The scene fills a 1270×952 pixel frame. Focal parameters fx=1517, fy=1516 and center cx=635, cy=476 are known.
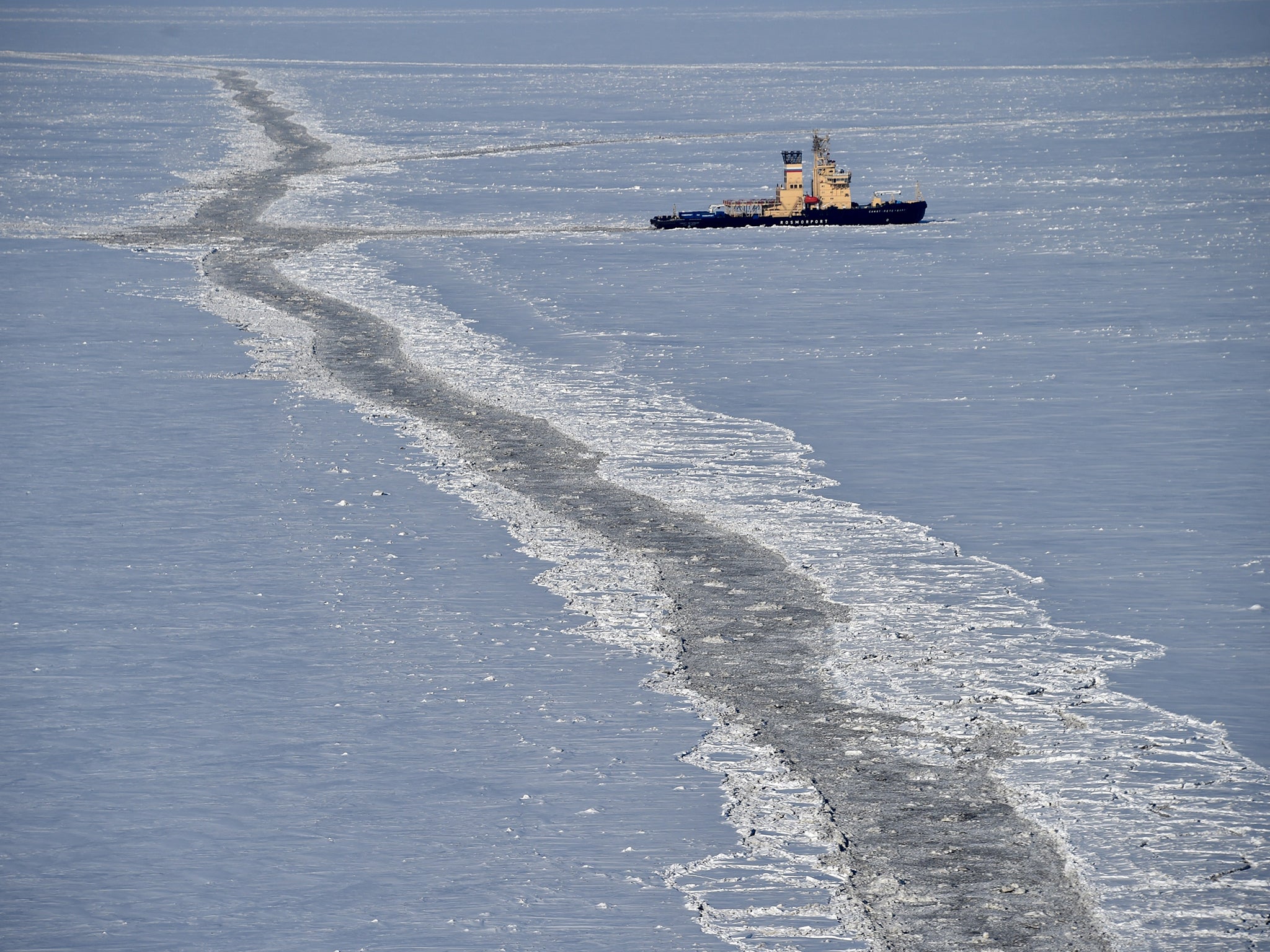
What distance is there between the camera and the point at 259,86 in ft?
219

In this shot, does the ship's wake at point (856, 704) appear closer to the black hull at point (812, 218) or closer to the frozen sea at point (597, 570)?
the frozen sea at point (597, 570)

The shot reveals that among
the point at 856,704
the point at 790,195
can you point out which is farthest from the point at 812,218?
the point at 856,704

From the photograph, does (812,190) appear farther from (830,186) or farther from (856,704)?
(856,704)

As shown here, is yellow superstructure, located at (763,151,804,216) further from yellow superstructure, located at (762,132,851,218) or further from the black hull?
the black hull

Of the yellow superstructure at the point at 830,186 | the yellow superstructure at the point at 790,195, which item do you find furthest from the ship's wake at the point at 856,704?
the yellow superstructure at the point at 830,186

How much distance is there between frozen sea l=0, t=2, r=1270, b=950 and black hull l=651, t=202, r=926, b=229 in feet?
4.23

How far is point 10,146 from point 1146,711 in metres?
44.8

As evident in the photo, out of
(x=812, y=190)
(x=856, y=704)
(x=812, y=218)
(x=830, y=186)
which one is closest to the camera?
(x=856, y=704)

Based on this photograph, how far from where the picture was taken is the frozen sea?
21.3ft

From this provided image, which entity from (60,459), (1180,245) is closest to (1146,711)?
(60,459)

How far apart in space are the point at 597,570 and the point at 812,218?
23.7 m

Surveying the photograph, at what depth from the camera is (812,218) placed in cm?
3291

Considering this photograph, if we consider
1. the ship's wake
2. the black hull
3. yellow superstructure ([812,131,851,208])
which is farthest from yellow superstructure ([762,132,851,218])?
the ship's wake

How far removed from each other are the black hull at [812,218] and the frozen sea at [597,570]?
1288 millimetres
